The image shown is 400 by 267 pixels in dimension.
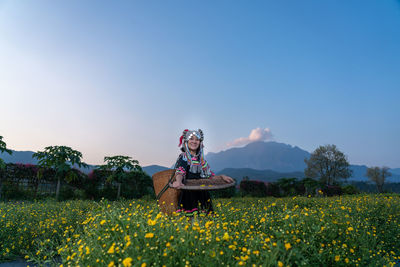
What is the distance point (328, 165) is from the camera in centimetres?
4331

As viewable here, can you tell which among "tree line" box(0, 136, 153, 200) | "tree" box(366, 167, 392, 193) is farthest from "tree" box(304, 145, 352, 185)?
"tree line" box(0, 136, 153, 200)

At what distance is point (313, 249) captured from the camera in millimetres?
3770

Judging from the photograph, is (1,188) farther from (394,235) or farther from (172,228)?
(394,235)

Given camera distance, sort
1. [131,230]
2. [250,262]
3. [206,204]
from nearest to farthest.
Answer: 1. [250,262]
2. [131,230]
3. [206,204]

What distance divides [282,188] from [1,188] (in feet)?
55.9

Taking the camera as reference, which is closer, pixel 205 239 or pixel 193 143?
pixel 205 239

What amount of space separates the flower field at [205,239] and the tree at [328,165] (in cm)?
3840

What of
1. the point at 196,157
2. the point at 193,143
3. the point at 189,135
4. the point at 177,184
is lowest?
the point at 177,184

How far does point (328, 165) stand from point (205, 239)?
45250 millimetres

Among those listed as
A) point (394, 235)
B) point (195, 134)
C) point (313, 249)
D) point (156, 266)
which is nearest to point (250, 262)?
point (156, 266)

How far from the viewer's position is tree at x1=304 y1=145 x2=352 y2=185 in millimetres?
42312

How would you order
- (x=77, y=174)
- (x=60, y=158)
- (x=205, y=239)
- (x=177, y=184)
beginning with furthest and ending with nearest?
(x=77, y=174) → (x=60, y=158) → (x=177, y=184) → (x=205, y=239)

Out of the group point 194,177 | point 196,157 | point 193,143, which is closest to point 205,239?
point 194,177

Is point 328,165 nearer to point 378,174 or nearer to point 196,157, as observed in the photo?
point 378,174
